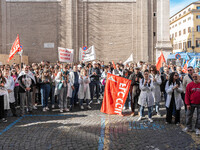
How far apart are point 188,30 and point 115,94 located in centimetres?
5999

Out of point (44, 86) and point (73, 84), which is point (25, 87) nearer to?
point (44, 86)

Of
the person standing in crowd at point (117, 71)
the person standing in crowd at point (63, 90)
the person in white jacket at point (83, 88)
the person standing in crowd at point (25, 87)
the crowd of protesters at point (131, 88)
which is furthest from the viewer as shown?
the person standing in crowd at point (117, 71)

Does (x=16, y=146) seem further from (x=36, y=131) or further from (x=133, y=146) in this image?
(x=133, y=146)

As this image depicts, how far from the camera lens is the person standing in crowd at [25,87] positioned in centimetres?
973

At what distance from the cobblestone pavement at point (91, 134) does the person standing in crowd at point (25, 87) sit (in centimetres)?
67

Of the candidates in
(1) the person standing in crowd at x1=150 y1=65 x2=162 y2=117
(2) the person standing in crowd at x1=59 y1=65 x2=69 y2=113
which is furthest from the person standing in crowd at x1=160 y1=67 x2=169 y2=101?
(2) the person standing in crowd at x1=59 y1=65 x2=69 y2=113

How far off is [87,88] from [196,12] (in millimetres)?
59032

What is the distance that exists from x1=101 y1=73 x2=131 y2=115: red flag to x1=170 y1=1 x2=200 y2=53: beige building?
50560mm

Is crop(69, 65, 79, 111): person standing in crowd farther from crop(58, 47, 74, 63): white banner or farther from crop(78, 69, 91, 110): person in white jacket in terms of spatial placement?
crop(58, 47, 74, 63): white banner

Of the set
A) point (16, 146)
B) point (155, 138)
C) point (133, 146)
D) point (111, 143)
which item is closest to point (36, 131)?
point (16, 146)

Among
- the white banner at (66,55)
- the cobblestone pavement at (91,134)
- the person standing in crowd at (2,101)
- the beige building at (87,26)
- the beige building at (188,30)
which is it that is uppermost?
the beige building at (188,30)

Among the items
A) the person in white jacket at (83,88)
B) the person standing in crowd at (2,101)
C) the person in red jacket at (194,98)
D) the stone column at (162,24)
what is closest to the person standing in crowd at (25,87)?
the person standing in crowd at (2,101)

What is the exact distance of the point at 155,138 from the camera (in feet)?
21.6

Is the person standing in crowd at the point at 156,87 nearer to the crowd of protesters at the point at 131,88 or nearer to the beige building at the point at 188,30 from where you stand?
the crowd of protesters at the point at 131,88
